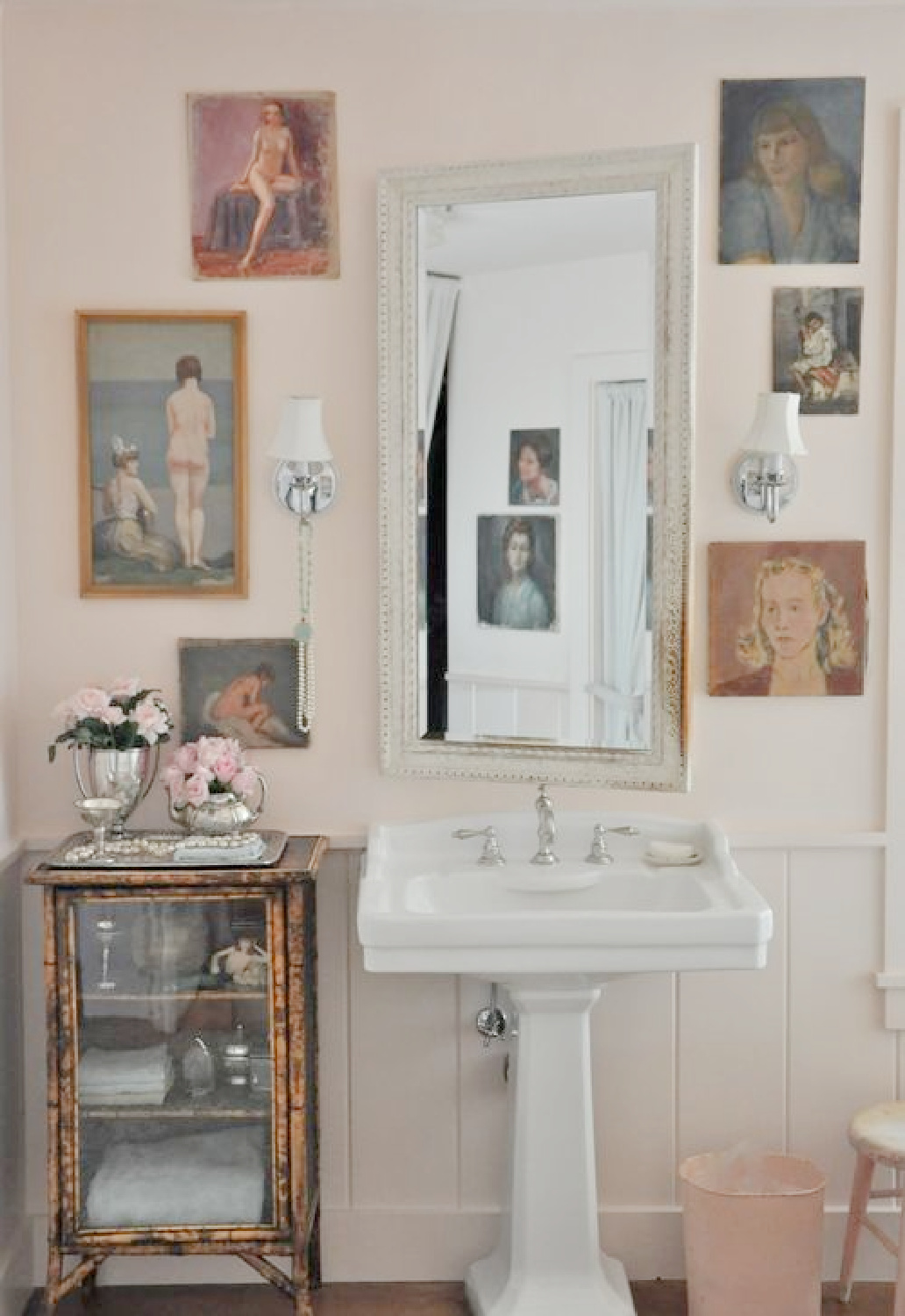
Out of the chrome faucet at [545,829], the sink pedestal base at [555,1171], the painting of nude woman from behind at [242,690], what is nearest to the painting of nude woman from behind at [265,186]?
the painting of nude woman from behind at [242,690]

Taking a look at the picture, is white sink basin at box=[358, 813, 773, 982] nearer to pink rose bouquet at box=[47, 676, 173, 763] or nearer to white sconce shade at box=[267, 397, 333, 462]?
pink rose bouquet at box=[47, 676, 173, 763]

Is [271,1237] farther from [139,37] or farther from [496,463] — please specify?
[139,37]

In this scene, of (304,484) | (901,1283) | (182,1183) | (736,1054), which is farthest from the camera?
(736,1054)

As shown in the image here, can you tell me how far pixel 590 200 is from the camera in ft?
10.5

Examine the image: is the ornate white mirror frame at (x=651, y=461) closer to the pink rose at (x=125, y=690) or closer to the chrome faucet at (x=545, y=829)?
the chrome faucet at (x=545, y=829)

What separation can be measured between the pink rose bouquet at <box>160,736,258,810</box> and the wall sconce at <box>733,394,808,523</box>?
Result: 1084 mm

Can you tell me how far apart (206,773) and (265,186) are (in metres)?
1.12

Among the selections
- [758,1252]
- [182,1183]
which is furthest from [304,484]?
[758,1252]

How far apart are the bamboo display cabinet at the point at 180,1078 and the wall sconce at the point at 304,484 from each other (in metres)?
0.40

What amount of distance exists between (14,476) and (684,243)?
1348mm

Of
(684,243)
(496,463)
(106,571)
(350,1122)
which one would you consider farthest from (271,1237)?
(684,243)

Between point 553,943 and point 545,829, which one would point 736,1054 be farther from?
point 553,943

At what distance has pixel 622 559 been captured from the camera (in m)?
3.25

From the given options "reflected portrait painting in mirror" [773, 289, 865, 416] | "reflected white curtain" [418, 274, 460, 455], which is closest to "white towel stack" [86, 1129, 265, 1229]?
"reflected white curtain" [418, 274, 460, 455]
